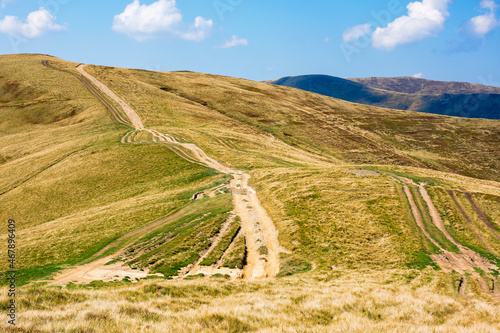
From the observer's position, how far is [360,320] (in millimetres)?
13453

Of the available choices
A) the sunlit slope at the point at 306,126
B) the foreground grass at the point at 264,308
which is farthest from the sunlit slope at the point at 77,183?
the sunlit slope at the point at 306,126

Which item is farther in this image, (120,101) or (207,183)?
(120,101)

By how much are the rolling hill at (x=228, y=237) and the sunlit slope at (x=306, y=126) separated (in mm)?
10770

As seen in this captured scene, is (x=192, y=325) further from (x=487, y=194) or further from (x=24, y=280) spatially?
(x=487, y=194)

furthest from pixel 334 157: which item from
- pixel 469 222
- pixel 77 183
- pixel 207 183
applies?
pixel 77 183

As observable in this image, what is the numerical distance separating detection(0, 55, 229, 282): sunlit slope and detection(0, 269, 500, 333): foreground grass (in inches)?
563

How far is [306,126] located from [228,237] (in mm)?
102421

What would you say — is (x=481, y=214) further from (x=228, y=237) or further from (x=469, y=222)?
(x=228, y=237)

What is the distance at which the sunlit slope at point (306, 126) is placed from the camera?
9769 centimetres

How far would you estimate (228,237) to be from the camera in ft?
99.9

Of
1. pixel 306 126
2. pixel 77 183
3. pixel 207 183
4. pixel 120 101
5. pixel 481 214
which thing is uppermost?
pixel 120 101

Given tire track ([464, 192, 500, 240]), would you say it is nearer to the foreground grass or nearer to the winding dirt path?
the foreground grass

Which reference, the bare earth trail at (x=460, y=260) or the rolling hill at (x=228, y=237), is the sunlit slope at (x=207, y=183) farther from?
the bare earth trail at (x=460, y=260)

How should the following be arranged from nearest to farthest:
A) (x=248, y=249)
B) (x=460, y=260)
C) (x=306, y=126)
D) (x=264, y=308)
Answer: (x=264, y=308), (x=460, y=260), (x=248, y=249), (x=306, y=126)
